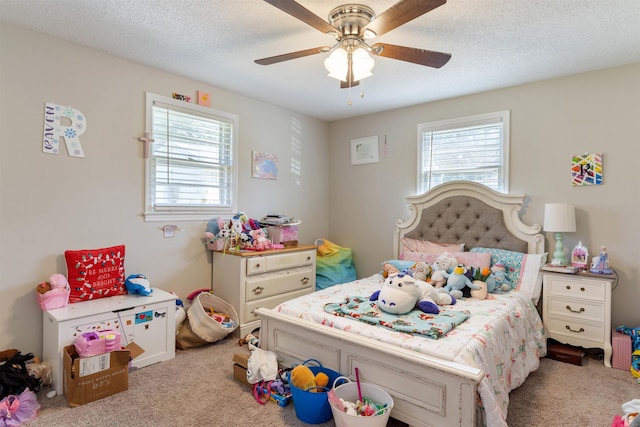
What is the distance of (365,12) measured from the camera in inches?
78.2

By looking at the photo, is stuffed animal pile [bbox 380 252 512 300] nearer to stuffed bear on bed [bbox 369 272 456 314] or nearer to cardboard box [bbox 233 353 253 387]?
stuffed bear on bed [bbox 369 272 456 314]

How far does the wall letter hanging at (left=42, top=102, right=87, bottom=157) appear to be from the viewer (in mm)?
2521

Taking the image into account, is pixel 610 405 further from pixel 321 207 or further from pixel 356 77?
pixel 321 207

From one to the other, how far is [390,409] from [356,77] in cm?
188

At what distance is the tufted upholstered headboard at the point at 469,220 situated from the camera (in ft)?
10.7

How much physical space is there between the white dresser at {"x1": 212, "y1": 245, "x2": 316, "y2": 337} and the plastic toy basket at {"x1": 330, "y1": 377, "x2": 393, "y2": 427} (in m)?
1.50

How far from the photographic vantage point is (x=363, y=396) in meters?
1.91

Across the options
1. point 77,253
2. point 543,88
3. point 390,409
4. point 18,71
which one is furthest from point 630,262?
point 18,71

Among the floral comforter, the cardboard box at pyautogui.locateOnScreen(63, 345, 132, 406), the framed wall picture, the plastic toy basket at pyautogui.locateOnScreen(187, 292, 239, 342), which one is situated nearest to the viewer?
the floral comforter

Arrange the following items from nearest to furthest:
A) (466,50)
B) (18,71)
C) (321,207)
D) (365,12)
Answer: (365,12) < (18,71) < (466,50) < (321,207)

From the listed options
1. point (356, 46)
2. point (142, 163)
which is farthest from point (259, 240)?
point (356, 46)

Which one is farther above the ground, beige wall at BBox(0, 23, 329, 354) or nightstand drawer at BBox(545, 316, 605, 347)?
beige wall at BBox(0, 23, 329, 354)

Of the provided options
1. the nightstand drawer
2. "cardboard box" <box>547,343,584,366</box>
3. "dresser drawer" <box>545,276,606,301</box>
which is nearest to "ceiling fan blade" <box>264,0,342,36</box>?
"dresser drawer" <box>545,276,606,301</box>

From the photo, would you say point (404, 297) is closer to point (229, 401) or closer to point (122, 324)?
point (229, 401)
